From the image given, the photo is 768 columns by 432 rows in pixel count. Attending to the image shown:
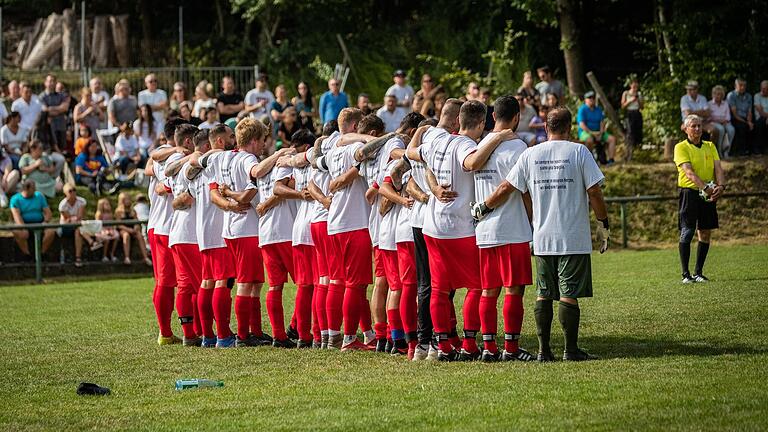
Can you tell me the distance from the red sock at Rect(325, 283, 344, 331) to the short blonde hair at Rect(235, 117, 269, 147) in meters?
1.75

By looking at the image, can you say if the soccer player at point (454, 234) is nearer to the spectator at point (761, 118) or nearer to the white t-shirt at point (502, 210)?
the white t-shirt at point (502, 210)

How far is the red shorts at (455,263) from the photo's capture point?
11102 millimetres

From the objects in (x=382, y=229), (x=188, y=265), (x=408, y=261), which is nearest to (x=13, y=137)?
(x=188, y=265)

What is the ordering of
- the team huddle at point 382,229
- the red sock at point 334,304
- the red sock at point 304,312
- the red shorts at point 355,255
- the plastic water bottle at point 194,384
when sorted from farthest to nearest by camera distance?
1. the red sock at point 304,312
2. the red sock at point 334,304
3. the red shorts at point 355,255
4. the team huddle at point 382,229
5. the plastic water bottle at point 194,384

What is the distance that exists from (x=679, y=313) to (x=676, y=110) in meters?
15.8

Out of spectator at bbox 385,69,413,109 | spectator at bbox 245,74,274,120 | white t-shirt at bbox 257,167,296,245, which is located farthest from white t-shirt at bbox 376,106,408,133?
white t-shirt at bbox 257,167,296,245

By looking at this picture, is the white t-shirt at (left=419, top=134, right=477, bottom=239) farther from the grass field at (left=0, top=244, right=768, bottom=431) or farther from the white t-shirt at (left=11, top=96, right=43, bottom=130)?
the white t-shirt at (left=11, top=96, right=43, bottom=130)

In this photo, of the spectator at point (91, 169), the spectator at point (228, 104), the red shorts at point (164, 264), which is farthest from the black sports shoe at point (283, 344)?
the spectator at point (91, 169)

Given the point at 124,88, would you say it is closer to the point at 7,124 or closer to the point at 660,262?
the point at 7,124

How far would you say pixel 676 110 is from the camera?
2847 centimetres

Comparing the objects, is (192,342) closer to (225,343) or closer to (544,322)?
(225,343)

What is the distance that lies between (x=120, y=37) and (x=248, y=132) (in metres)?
26.5

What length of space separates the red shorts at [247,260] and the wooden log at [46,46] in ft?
83.7

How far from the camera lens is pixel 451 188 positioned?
11.1 m
